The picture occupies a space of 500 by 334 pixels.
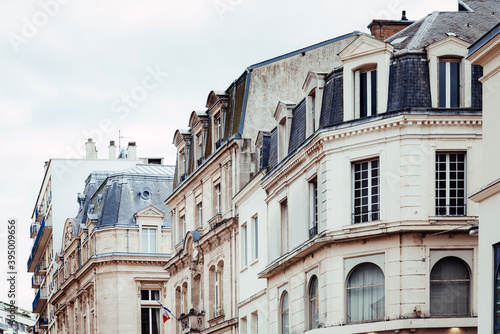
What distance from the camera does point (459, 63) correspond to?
33656mm

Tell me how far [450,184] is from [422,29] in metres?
5.58

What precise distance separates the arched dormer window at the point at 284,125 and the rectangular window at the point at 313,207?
356 cm

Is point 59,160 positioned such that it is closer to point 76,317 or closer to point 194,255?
point 76,317

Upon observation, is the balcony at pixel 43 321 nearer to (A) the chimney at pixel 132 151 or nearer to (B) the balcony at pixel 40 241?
(B) the balcony at pixel 40 241

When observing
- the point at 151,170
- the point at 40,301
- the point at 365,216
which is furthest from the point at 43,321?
the point at 365,216

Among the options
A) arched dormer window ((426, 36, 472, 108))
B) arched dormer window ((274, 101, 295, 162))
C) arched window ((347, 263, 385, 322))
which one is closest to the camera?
arched window ((347, 263, 385, 322))

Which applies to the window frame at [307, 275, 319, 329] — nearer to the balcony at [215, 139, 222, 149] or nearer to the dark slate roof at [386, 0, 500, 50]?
the dark slate roof at [386, 0, 500, 50]

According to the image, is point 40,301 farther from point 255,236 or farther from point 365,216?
point 365,216

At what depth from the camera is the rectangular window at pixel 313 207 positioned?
3625 cm

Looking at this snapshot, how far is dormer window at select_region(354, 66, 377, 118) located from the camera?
34.2 meters

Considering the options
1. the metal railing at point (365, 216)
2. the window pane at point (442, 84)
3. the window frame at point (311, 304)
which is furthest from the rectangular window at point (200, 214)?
the window pane at point (442, 84)

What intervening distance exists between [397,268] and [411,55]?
618 cm

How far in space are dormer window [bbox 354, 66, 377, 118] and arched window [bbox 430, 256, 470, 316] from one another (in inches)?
195

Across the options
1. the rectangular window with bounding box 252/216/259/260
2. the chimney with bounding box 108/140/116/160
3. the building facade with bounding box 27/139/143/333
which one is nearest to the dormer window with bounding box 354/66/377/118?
the rectangular window with bounding box 252/216/259/260
